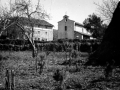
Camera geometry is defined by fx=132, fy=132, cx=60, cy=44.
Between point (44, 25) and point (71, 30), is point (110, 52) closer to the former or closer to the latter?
point (71, 30)

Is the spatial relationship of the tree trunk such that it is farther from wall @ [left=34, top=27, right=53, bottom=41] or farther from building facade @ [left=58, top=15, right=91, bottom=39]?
wall @ [left=34, top=27, right=53, bottom=41]

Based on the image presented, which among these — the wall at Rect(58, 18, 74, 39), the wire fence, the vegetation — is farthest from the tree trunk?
the wall at Rect(58, 18, 74, 39)

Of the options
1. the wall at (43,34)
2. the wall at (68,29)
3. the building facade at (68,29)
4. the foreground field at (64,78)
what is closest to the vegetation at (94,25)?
the building facade at (68,29)

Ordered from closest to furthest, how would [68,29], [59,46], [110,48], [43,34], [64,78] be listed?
[64,78] < [110,48] < [59,46] < [68,29] < [43,34]

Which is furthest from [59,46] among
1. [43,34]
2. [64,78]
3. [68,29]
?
[64,78]

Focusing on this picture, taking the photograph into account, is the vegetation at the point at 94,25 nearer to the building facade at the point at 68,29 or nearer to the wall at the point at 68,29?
the building facade at the point at 68,29

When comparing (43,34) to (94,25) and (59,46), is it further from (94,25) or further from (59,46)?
(59,46)

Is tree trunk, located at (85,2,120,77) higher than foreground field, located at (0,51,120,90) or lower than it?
higher

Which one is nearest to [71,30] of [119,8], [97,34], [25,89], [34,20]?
[97,34]

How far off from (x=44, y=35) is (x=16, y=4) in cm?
2885

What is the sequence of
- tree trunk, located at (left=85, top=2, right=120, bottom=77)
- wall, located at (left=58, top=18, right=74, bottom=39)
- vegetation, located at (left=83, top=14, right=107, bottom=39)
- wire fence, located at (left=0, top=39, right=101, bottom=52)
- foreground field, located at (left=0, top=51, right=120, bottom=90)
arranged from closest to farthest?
foreground field, located at (left=0, top=51, right=120, bottom=90) → tree trunk, located at (left=85, top=2, right=120, bottom=77) → wire fence, located at (left=0, top=39, right=101, bottom=52) → vegetation, located at (left=83, top=14, right=107, bottom=39) → wall, located at (left=58, top=18, right=74, bottom=39)

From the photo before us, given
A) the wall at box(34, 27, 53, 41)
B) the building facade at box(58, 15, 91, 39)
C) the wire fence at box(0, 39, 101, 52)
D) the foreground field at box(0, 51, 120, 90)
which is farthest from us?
the wall at box(34, 27, 53, 41)

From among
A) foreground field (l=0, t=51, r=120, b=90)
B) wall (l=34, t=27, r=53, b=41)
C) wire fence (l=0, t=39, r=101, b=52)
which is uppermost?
wall (l=34, t=27, r=53, b=41)

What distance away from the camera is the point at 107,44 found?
10.1 metres
